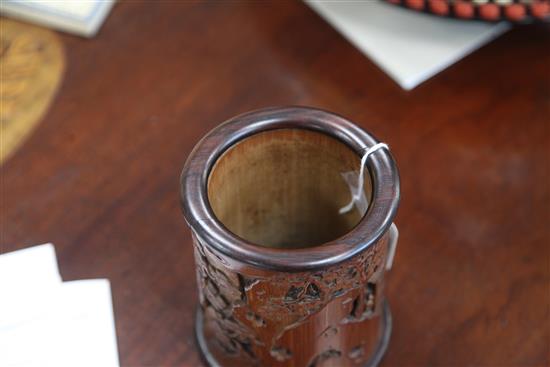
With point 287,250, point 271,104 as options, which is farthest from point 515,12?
point 287,250

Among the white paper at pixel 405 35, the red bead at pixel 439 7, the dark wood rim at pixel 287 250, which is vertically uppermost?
the dark wood rim at pixel 287 250

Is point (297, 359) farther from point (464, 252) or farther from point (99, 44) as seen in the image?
point (99, 44)

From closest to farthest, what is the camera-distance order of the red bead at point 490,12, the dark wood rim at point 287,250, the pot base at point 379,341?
the dark wood rim at point 287,250, the pot base at point 379,341, the red bead at point 490,12

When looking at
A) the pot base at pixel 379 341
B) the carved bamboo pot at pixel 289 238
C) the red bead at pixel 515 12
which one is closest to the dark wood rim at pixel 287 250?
the carved bamboo pot at pixel 289 238

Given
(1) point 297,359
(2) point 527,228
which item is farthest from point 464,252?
(1) point 297,359

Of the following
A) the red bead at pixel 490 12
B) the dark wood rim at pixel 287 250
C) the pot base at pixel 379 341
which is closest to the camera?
the dark wood rim at pixel 287 250

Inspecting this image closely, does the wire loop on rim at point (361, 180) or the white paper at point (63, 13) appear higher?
the wire loop on rim at point (361, 180)

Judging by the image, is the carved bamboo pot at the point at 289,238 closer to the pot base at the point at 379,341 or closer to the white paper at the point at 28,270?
the pot base at the point at 379,341

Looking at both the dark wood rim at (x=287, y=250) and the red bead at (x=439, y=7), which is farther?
the red bead at (x=439, y=7)
